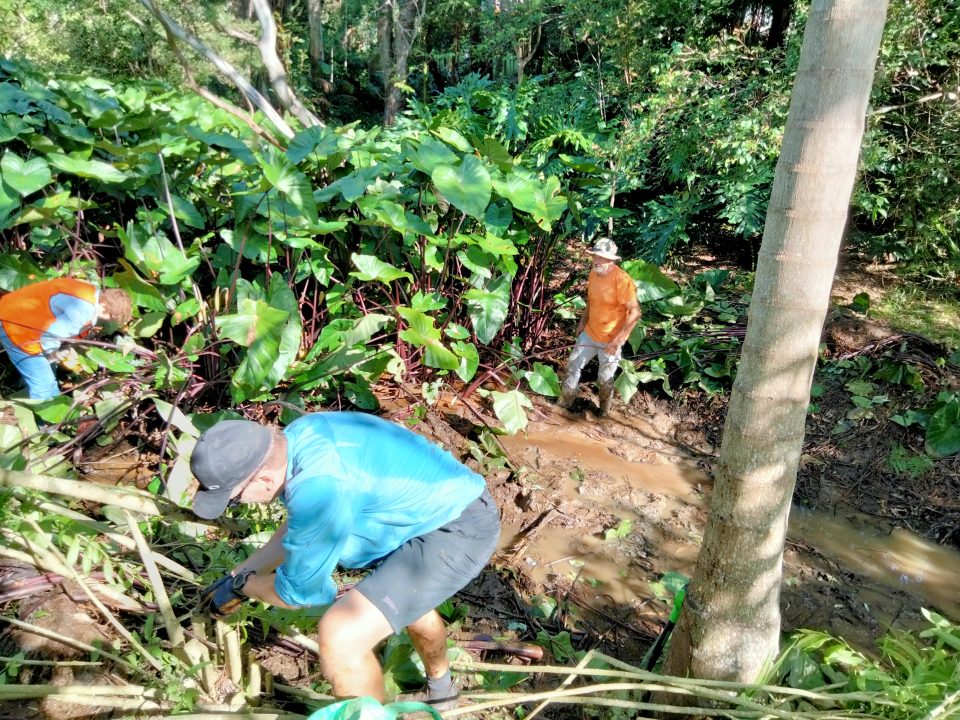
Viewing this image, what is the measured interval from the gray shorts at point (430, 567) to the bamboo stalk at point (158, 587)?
2.00 ft

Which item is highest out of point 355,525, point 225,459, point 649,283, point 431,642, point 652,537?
point 649,283

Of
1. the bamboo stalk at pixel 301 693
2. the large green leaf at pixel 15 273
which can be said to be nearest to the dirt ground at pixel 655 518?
the bamboo stalk at pixel 301 693

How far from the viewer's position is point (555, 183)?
4.40 m

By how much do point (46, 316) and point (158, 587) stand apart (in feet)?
6.59

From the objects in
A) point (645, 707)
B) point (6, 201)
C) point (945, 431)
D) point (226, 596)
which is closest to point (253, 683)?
point (226, 596)

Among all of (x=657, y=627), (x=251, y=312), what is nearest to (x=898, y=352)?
(x=657, y=627)

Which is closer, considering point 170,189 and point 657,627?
point 657,627

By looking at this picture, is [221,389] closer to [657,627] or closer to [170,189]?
[170,189]

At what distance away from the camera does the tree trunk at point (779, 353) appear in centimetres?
155

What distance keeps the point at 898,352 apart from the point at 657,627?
3.02 metres

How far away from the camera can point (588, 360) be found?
471cm

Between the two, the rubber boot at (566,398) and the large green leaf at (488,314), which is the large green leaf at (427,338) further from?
the rubber boot at (566,398)

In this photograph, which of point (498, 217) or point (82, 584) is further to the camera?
point (498, 217)

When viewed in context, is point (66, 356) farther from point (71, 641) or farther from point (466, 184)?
point (466, 184)
